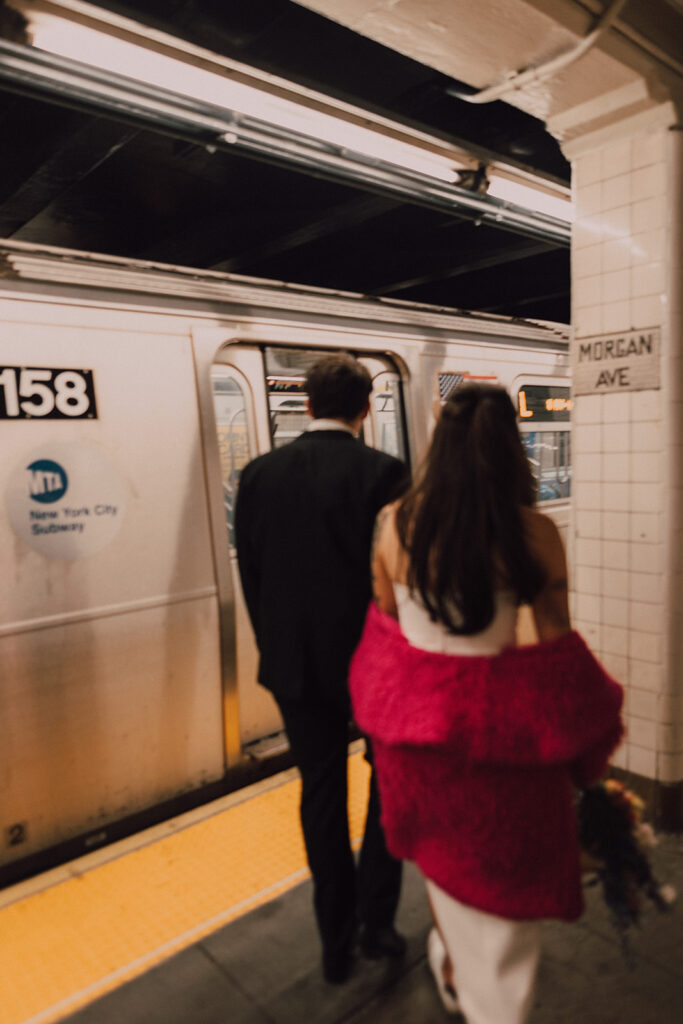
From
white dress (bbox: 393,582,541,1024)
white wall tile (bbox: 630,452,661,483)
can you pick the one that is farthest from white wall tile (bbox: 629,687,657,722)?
white dress (bbox: 393,582,541,1024)

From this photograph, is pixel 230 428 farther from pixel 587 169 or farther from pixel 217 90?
pixel 587 169

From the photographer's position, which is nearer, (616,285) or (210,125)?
(210,125)

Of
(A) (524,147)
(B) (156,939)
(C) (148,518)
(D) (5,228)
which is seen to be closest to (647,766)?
(B) (156,939)

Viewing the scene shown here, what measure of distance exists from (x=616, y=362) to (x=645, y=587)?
94cm

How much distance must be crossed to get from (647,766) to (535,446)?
3.02m

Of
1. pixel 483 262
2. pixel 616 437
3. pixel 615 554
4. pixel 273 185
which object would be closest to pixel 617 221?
pixel 616 437

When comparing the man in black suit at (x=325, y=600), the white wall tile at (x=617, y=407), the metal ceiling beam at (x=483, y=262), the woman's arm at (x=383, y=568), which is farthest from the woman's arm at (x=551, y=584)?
the metal ceiling beam at (x=483, y=262)

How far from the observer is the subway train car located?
109 inches

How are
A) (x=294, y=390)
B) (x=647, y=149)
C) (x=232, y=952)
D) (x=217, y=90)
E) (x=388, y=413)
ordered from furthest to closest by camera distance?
(x=388, y=413), (x=294, y=390), (x=647, y=149), (x=217, y=90), (x=232, y=952)

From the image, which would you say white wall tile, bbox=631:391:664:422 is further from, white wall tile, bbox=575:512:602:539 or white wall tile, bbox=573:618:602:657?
white wall tile, bbox=573:618:602:657

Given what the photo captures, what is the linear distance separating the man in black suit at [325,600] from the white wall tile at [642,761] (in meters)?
1.28

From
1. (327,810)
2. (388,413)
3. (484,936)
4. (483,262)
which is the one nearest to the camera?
(484,936)

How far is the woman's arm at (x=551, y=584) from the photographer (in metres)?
1.56

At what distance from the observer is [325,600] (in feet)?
6.77
